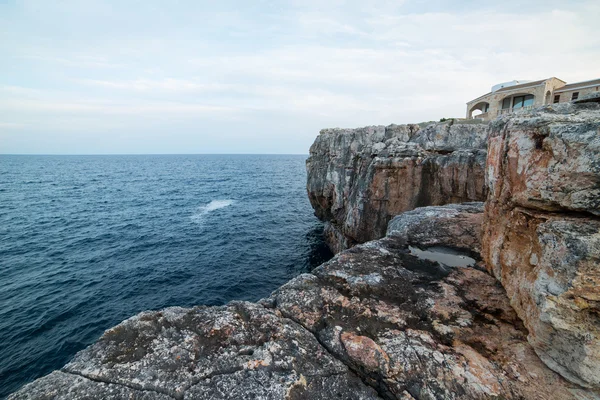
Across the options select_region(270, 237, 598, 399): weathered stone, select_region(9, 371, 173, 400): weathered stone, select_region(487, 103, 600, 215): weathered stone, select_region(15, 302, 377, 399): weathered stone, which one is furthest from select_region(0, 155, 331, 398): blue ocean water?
select_region(487, 103, 600, 215): weathered stone

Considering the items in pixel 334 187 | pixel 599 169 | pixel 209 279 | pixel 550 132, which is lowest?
pixel 209 279

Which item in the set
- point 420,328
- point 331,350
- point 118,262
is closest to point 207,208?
point 118,262

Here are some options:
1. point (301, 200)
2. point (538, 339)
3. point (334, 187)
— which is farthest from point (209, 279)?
point (301, 200)

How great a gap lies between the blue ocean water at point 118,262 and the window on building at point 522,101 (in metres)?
36.6

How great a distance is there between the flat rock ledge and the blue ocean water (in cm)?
2016

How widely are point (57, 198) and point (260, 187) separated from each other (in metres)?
49.4

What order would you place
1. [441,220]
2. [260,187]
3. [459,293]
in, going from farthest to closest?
1. [260,187]
2. [441,220]
3. [459,293]

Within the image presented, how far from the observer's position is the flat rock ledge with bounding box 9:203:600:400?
182 inches

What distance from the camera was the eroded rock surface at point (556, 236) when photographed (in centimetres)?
432

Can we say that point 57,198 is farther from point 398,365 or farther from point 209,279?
point 398,365

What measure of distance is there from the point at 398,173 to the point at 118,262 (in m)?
32.2

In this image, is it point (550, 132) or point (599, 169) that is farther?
point (550, 132)

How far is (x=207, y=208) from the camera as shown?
57875mm

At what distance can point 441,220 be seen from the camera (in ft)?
37.1
